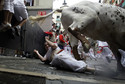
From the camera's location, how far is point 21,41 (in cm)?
661

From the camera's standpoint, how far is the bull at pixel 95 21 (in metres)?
3.31

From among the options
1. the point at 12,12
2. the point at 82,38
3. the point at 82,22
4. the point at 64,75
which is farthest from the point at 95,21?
the point at 12,12

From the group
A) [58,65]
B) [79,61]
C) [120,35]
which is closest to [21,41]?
[58,65]

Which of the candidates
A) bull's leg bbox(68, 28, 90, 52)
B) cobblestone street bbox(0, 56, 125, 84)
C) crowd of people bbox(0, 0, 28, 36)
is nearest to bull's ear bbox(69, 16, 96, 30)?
bull's leg bbox(68, 28, 90, 52)

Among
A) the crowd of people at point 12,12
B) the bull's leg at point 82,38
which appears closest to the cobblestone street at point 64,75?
the bull's leg at point 82,38

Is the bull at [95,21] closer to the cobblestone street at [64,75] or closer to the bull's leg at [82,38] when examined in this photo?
the bull's leg at [82,38]

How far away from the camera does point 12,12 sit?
158 inches

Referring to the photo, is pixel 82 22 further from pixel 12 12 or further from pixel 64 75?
pixel 12 12

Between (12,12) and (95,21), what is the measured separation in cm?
246

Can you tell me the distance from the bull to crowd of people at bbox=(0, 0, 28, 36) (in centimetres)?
166

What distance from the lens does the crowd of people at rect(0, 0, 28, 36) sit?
382cm

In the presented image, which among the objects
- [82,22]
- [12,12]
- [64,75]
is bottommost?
[64,75]

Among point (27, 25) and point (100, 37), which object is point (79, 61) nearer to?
point (100, 37)

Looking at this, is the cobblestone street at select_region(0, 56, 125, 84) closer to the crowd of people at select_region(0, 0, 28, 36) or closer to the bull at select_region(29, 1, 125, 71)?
the bull at select_region(29, 1, 125, 71)
